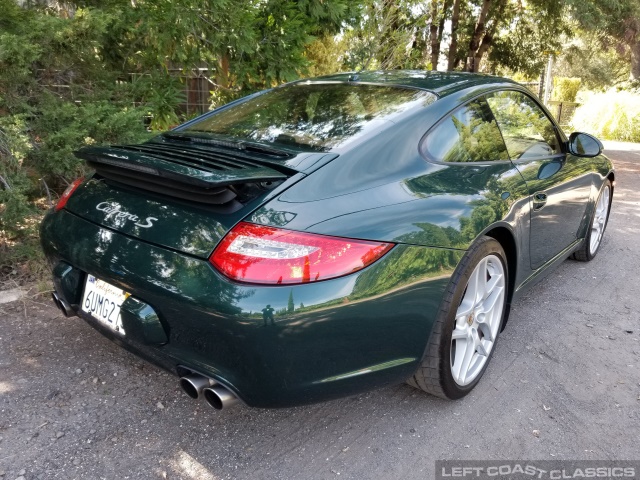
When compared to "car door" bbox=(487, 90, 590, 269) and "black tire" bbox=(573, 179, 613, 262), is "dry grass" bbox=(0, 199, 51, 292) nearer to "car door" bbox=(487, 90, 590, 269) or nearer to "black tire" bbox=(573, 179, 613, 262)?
"car door" bbox=(487, 90, 590, 269)

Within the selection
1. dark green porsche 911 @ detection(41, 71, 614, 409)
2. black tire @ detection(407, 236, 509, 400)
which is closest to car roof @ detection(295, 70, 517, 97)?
dark green porsche 911 @ detection(41, 71, 614, 409)

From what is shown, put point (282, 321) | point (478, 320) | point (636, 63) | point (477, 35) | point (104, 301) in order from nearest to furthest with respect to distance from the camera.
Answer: point (282, 321), point (104, 301), point (478, 320), point (477, 35), point (636, 63)

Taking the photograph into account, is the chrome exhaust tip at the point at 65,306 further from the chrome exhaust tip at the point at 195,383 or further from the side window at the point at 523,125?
the side window at the point at 523,125

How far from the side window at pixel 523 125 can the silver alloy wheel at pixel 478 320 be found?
72 cm

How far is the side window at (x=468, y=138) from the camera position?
95.0 inches

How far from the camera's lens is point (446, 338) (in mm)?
2191

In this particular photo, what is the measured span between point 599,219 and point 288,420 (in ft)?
11.8

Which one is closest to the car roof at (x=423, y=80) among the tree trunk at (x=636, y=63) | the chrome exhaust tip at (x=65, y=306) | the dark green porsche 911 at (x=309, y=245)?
the dark green porsche 911 at (x=309, y=245)

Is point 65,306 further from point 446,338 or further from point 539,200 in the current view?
point 539,200

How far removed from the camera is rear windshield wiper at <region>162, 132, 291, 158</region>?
220 centimetres

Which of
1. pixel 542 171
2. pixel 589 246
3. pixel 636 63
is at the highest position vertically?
pixel 636 63

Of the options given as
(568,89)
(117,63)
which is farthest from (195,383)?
(568,89)

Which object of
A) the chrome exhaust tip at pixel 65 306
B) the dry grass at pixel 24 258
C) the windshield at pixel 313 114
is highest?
the windshield at pixel 313 114

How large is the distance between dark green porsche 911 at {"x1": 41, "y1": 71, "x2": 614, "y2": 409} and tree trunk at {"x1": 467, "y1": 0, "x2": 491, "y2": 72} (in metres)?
9.82
